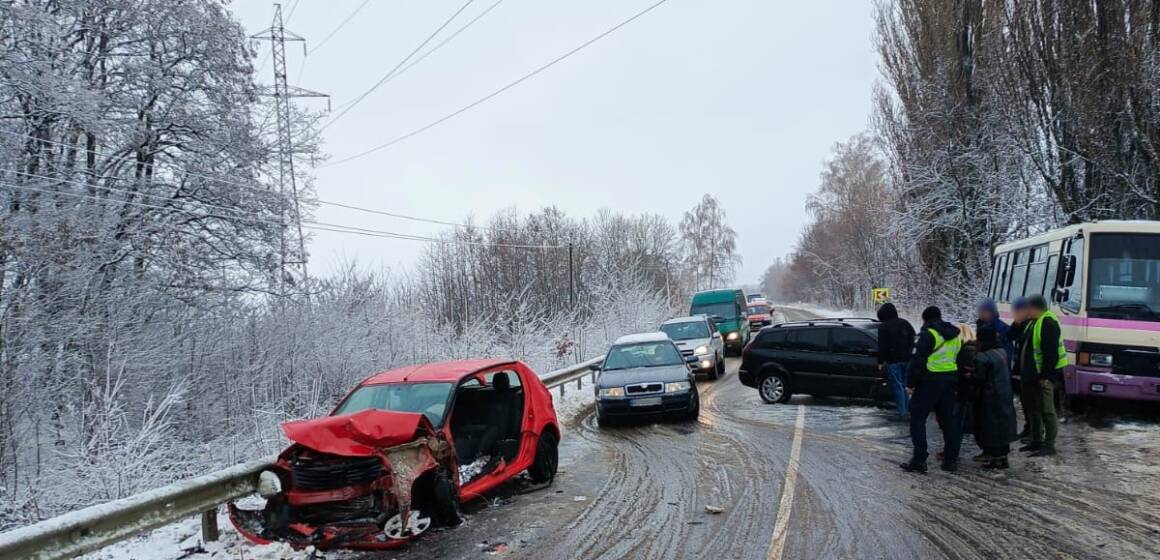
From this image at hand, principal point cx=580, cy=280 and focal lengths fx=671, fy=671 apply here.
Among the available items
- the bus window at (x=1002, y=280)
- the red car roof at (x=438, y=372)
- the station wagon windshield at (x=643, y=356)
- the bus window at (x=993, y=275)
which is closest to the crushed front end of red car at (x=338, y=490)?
the red car roof at (x=438, y=372)

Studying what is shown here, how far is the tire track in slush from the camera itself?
5.30m

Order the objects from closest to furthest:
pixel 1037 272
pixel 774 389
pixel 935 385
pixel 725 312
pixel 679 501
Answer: pixel 679 501, pixel 935 385, pixel 1037 272, pixel 774 389, pixel 725 312

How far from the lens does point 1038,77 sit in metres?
20.0

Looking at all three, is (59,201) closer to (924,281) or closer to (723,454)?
(723,454)

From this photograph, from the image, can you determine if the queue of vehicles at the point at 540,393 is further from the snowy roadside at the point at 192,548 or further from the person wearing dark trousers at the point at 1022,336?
the person wearing dark trousers at the point at 1022,336

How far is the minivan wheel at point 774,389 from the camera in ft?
42.6

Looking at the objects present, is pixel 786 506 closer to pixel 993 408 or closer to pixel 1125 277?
pixel 993 408

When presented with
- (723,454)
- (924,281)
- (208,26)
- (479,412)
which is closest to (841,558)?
(723,454)

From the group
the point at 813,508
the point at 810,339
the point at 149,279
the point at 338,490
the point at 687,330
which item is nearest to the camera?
the point at 338,490

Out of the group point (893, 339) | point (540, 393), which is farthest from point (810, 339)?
point (540, 393)

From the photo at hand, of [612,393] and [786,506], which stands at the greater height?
[612,393]

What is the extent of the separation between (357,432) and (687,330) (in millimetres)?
14601

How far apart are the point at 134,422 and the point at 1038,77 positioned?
2464cm

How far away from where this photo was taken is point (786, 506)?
6.24m
